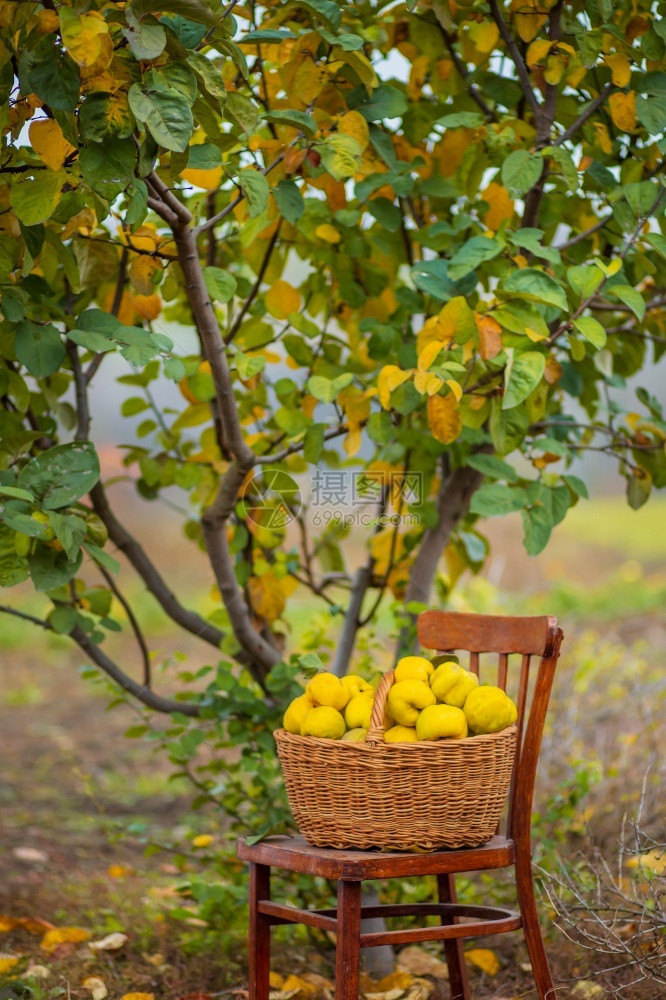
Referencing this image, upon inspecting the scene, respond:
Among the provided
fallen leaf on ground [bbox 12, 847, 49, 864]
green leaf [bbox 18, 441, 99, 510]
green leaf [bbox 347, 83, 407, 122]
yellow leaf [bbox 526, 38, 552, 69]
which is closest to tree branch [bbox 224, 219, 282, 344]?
green leaf [bbox 347, 83, 407, 122]

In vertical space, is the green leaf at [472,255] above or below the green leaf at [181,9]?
below

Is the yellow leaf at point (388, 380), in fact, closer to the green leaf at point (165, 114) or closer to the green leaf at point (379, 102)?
the green leaf at point (379, 102)

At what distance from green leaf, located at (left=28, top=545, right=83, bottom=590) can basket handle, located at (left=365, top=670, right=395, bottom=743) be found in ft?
1.53

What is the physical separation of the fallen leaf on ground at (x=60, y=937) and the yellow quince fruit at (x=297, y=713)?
89 centimetres

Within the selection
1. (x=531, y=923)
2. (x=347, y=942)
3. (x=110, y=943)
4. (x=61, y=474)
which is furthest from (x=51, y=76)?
(x=110, y=943)

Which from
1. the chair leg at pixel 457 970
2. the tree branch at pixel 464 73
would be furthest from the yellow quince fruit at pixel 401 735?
the tree branch at pixel 464 73

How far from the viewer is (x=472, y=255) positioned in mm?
1535

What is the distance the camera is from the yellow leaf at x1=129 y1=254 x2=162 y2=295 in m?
1.59

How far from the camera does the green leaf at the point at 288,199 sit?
1492 millimetres

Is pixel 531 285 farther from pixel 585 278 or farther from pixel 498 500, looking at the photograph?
pixel 498 500

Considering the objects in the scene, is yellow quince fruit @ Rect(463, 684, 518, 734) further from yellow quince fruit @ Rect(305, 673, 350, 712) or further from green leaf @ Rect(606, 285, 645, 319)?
green leaf @ Rect(606, 285, 645, 319)

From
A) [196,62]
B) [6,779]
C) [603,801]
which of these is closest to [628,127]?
[196,62]

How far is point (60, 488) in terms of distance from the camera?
1428 millimetres

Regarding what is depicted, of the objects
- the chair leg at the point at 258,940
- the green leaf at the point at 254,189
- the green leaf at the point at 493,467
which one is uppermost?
the green leaf at the point at 254,189
